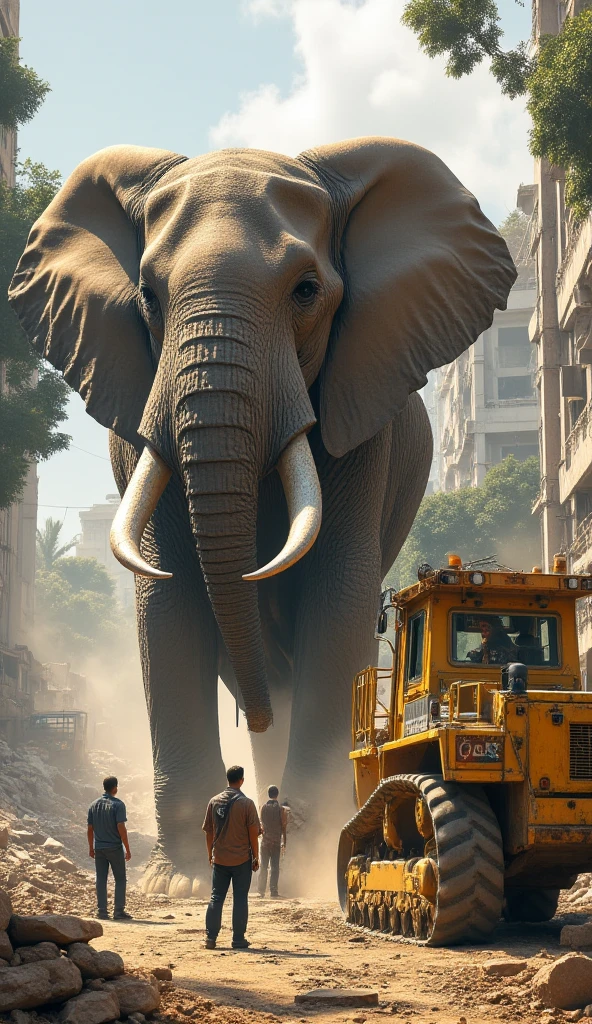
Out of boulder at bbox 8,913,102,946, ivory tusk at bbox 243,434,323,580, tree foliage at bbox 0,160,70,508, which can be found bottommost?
boulder at bbox 8,913,102,946

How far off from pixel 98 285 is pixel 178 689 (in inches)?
153

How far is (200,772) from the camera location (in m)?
12.9

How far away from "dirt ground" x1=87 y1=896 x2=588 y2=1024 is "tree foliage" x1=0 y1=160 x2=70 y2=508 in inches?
827

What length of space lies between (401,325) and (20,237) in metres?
19.3

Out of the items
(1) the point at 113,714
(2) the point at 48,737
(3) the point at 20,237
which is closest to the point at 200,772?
(3) the point at 20,237

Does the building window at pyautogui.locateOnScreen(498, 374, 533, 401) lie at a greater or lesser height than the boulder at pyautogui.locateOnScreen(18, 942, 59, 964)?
greater

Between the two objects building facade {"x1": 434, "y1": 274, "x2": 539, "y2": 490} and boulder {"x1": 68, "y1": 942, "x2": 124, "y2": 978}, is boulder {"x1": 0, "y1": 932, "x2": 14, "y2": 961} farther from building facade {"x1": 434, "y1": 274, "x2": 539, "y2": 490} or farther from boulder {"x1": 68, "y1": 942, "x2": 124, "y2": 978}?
building facade {"x1": 434, "y1": 274, "x2": 539, "y2": 490}

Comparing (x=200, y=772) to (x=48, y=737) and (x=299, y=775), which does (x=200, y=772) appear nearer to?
(x=299, y=775)

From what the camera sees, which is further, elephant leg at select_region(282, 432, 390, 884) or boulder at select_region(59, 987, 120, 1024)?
elephant leg at select_region(282, 432, 390, 884)

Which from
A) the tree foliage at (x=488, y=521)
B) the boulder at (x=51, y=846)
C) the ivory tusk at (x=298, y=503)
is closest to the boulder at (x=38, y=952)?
the ivory tusk at (x=298, y=503)

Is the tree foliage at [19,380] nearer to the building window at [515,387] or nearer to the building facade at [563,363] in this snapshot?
the building facade at [563,363]

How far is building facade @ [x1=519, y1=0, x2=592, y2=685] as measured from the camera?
119 ft

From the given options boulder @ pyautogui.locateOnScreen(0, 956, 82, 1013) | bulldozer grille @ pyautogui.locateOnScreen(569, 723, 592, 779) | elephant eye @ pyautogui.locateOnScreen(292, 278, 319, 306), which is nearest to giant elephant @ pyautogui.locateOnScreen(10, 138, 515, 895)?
elephant eye @ pyautogui.locateOnScreen(292, 278, 319, 306)

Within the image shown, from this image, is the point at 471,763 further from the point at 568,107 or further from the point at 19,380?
the point at 19,380
